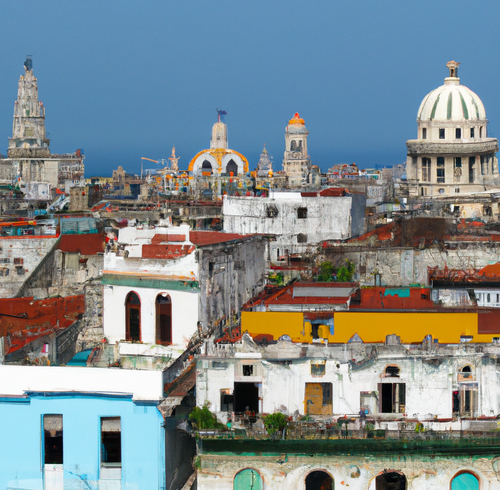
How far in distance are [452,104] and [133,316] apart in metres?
46.4

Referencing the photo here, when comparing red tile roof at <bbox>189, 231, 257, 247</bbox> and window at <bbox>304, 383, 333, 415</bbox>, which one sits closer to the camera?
window at <bbox>304, 383, 333, 415</bbox>

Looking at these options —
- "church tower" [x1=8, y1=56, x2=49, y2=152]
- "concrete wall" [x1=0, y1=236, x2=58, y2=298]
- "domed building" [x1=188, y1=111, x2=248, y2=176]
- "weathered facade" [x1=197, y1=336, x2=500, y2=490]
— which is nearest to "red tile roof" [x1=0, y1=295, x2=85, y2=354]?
"concrete wall" [x1=0, y1=236, x2=58, y2=298]

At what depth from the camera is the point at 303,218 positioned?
2114 inches

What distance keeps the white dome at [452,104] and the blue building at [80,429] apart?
50.5 m

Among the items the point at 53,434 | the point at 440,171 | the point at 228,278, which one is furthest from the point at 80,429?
the point at 440,171

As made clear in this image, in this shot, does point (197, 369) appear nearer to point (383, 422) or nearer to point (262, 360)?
point (262, 360)

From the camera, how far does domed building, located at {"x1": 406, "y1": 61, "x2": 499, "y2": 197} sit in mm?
74750

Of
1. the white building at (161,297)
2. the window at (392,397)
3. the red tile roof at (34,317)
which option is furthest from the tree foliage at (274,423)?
the red tile roof at (34,317)

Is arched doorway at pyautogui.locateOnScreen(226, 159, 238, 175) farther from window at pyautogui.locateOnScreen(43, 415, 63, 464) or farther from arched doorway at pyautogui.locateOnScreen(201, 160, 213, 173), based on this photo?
window at pyautogui.locateOnScreen(43, 415, 63, 464)

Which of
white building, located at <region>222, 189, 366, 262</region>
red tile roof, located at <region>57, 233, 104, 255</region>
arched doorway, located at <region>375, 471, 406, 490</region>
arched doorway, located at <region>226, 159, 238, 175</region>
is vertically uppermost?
arched doorway, located at <region>226, 159, 238, 175</region>

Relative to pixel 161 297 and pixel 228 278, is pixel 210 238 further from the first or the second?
pixel 161 297

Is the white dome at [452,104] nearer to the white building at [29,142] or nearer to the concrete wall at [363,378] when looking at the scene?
the concrete wall at [363,378]

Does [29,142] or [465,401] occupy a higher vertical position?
[29,142]

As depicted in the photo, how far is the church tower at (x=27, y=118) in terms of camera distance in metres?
125
